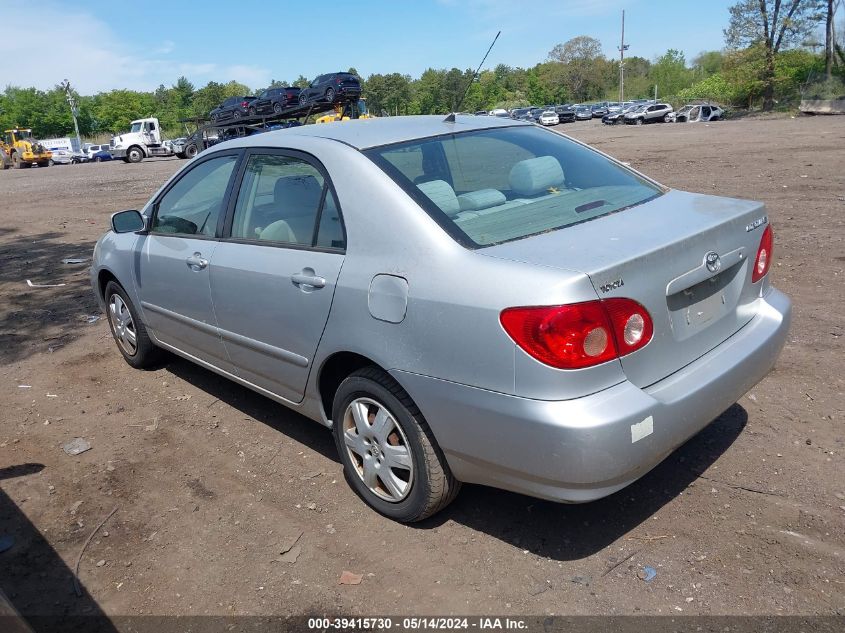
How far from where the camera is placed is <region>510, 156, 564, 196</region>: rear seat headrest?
10.9ft

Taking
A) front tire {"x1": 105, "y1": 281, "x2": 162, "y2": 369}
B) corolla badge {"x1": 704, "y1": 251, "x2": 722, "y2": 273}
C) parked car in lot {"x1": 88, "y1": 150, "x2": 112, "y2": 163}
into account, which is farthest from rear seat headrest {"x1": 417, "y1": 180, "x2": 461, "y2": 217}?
parked car in lot {"x1": 88, "y1": 150, "x2": 112, "y2": 163}

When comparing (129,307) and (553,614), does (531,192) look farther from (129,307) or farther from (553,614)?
(129,307)

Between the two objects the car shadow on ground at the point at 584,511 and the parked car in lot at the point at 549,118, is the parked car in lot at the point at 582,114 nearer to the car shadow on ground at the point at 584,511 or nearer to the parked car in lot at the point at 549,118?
the parked car in lot at the point at 549,118

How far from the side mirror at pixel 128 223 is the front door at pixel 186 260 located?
8cm

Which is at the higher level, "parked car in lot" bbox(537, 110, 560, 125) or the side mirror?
"parked car in lot" bbox(537, 110, 560, 125)

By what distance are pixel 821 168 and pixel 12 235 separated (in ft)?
49.9

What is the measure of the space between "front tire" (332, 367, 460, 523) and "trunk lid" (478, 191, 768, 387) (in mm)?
774

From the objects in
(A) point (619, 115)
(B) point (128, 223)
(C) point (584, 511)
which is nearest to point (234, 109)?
(B) point (128, 223)

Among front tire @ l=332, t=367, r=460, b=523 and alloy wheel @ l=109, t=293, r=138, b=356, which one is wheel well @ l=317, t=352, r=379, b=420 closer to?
front tire @ l=332, t=367, r=460, b=523

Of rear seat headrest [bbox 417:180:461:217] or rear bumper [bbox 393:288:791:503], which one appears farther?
rear seat headrest [bbox 417:180:461:217]

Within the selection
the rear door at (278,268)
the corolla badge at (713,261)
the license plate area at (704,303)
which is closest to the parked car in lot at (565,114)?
the rear door at (278,268)

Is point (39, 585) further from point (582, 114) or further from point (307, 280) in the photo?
point (582, 114)

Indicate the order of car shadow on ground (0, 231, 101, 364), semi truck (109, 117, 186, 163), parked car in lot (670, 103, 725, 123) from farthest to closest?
1. parked car in lot (670, 103, 725, 123)
2. semi truck (109, 117, 186, 163)
3. car shadow on ground (0, 231, 101, 364)

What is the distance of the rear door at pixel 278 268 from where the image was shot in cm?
316
